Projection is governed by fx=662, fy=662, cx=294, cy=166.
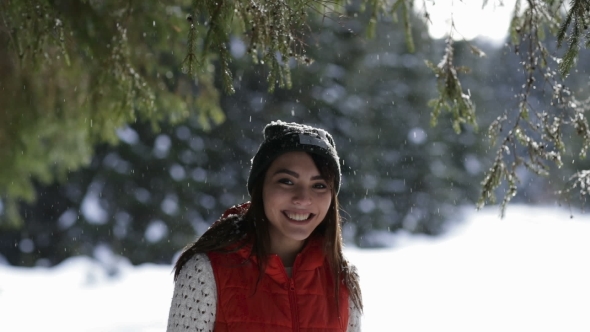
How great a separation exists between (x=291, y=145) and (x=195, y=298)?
0.58 metres

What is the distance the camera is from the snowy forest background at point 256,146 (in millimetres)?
10188

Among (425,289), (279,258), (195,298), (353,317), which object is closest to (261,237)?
(279,258)

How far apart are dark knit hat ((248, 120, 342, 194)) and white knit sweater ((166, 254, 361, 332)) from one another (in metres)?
0.38

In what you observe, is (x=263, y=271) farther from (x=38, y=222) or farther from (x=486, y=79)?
(x=486, y=79)

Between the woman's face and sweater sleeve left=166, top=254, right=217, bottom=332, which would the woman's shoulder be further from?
the woman's face

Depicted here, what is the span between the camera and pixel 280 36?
2.51 m

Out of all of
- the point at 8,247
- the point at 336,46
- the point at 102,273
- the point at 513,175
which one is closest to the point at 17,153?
the point at 102,273

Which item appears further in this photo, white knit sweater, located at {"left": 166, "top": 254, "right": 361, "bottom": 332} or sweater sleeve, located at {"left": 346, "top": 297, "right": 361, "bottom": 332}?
sweater sleeve, located at {"left": 346, "top": 297, "right": 361, "bottom": 332}

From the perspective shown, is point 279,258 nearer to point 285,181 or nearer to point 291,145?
point 285,181

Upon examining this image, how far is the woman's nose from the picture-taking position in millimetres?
2172

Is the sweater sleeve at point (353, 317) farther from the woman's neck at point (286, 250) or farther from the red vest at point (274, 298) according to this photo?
the woman's neck at point (286, 250)

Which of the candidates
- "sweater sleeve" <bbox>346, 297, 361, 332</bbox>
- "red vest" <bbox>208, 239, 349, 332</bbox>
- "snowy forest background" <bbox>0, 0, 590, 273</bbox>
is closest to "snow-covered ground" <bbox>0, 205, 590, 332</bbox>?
"snowy forest background" <bbox>0, 0, 590, 273</bbox>

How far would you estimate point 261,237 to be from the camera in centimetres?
220

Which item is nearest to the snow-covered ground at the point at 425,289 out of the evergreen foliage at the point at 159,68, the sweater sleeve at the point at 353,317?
the evergreen foliage at the point at 159,68
